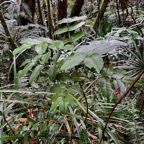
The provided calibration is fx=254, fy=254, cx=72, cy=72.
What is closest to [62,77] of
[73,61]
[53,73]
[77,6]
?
[53,73]

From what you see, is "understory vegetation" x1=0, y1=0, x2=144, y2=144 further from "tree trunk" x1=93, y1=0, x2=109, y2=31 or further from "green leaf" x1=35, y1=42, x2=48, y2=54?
"tree trunk" x1=93, y1=0, x2=109, y2=31

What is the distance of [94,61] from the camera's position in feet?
2.25

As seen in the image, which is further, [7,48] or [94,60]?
[7,48]

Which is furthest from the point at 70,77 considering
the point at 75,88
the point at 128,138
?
the point at 128,138

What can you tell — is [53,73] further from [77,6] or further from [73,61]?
[77,6]

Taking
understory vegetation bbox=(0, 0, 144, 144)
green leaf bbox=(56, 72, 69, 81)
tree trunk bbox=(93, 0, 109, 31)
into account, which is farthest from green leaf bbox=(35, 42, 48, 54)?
tree trunk bbox=(93, 0, 109, 31)

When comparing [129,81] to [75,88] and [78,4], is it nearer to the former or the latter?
[75,88]

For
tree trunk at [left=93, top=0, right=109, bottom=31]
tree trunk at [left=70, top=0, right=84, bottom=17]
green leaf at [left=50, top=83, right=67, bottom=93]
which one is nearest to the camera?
green leaf at [left=50, top=83, right=67, bottom=93]

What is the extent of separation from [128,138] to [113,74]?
52 cm

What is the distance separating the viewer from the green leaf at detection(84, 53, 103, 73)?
67 cm

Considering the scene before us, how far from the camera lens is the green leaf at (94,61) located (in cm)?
67

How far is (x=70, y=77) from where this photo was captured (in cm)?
85

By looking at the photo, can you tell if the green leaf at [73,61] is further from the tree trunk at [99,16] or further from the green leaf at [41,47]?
the tree trunk at [99,16]

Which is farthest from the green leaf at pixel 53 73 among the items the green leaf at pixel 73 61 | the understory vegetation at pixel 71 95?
the green leaf at pixel 73 61
